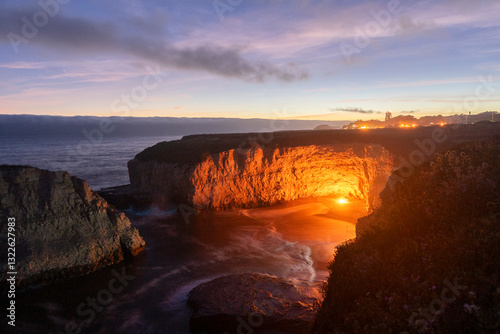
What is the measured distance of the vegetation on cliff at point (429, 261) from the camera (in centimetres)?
620

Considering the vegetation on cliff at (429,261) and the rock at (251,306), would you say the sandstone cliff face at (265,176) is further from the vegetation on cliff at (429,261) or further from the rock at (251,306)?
the vegetation on cliff at (429,261)

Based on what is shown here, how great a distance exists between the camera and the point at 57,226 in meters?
20.9

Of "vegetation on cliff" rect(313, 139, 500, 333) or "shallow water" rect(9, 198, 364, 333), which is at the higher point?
"vegetation on cliff" rect(313, 139, 500, 333)

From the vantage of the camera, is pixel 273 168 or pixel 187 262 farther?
pixel 273 168

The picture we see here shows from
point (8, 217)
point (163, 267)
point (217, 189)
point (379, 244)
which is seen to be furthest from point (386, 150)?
point (8, 217)

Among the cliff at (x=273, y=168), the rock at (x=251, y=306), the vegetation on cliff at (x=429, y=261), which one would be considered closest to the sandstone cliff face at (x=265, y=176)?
the cliff at (x=273, y=168)

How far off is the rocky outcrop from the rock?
8661 millimetres

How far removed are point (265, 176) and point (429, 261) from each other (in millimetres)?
31170

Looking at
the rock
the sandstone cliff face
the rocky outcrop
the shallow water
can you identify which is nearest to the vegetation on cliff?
the rock

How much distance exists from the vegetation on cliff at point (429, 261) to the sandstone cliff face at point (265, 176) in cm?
2591

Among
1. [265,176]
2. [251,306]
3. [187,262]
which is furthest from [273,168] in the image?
[251,306]

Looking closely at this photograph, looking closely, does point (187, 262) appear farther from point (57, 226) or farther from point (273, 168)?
point (273, 168)

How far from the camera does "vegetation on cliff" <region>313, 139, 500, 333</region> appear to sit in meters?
6.20

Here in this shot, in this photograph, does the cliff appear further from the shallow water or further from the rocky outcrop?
the rocky outcrop
